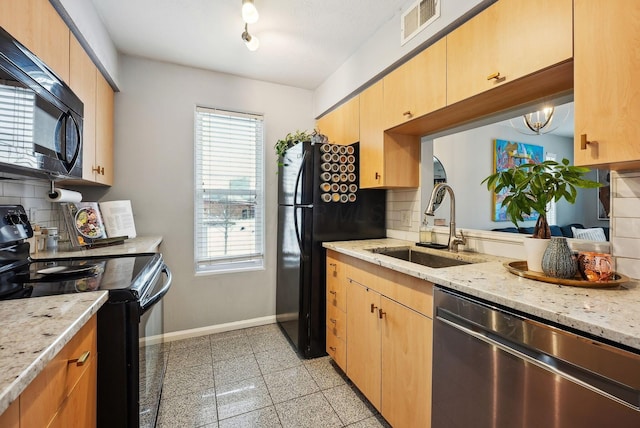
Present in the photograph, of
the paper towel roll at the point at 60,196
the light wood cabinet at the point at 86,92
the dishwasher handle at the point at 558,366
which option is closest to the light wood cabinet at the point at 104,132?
the light wood cabinet at the point at 86,92

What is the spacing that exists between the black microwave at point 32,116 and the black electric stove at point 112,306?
430 mm

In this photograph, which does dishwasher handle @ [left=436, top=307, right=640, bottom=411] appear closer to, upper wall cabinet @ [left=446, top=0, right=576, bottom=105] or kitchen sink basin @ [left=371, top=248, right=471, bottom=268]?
kitchen sink basin @ [left=371, top=248, right=471, bottom=268]

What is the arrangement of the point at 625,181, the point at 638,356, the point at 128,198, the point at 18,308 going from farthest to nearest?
the point at 128,198 < the point at 625,181 < the point at 18,308 < the point at 638,356

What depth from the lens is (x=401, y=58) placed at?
6.19ft

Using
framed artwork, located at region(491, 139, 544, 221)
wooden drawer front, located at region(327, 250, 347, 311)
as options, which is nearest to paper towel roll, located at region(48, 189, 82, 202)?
wooden drawer front, located at region(327, 250, 347, 311)

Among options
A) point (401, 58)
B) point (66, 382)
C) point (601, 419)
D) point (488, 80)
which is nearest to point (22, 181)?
point (66, 382)

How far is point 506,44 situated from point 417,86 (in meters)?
0.52

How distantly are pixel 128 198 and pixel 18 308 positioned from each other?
185 cm

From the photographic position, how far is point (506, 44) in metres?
1.25

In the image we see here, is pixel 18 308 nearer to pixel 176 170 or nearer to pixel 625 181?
pixel 176 170

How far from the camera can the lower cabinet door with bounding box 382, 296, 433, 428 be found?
1272 mm

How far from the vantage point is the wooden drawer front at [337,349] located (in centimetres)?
197

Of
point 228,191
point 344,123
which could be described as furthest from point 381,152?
point 228,191

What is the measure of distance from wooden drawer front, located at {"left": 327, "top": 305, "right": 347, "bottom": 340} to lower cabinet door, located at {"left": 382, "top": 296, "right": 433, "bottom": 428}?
0.46m
